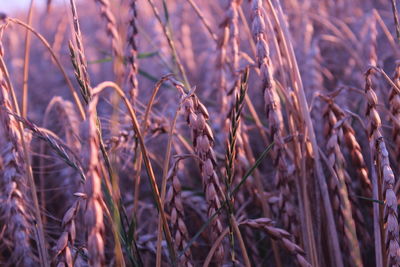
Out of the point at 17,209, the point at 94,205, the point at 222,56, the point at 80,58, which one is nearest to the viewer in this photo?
the point at 94,205

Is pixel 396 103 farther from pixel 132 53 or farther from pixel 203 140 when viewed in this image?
pixel 132 53

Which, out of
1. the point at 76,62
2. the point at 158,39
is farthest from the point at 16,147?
the point at 158,39

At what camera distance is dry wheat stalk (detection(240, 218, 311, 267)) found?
0.92 metres

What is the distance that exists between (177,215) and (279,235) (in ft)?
0.72

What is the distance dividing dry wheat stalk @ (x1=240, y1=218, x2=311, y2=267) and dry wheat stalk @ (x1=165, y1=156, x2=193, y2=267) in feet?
0.49

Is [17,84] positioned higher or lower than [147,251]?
higher

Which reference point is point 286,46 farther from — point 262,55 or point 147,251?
point 147,251

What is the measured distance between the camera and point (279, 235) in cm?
93

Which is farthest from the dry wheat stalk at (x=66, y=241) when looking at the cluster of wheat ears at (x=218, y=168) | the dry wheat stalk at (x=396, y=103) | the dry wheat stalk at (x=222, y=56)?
the dry wheat stalk at (x=396, y=103)

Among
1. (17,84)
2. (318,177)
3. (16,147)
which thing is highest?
(17,84)

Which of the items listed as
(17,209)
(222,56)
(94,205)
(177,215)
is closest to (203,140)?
(177,215)

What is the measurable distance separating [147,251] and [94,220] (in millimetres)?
627

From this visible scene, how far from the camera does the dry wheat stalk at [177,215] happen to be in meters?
0.95

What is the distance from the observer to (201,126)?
882mm
